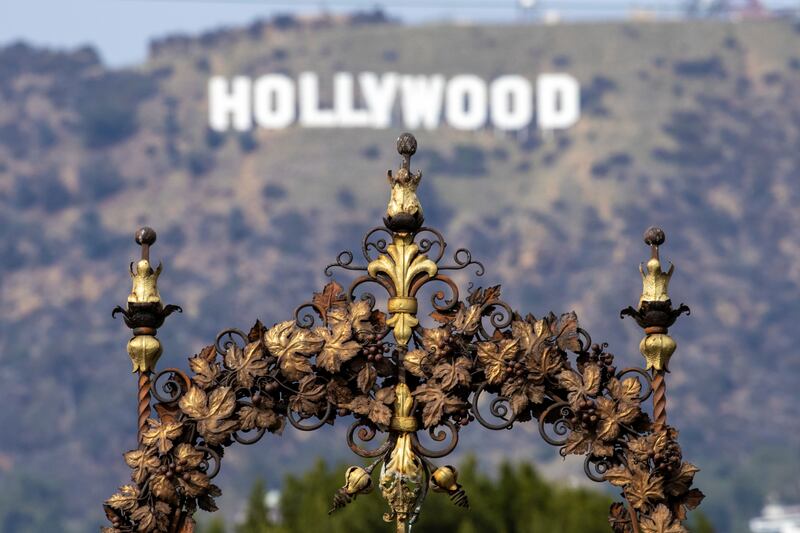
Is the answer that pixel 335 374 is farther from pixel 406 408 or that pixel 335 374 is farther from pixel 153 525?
pixel 153 525

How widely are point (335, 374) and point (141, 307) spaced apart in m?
Result: 0.90

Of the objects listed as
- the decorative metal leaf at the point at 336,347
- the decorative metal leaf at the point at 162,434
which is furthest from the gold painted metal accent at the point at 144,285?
the decorative metal leaf at the point at 336,347

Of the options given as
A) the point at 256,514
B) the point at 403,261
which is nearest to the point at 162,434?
the point at 403,261

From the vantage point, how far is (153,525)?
10.6 metres

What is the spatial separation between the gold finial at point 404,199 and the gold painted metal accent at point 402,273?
0.22 ft

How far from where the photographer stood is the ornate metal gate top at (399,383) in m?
10.6

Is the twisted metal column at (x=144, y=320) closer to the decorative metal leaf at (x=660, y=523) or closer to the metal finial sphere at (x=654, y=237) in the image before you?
the metal finial sphere at (x=654, y=237)

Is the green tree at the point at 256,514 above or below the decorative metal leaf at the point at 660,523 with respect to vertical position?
above

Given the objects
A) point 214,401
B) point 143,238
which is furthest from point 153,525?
point 143,238

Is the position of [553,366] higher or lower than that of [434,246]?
lower

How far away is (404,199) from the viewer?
427 inches

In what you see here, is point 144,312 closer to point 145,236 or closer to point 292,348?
point 145,236

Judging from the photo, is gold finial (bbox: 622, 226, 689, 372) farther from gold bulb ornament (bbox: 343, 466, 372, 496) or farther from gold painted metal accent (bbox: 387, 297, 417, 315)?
gold bulb ornament (bbox: 343, 466, 372, 496)

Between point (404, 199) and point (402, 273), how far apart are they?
335 millimetres
